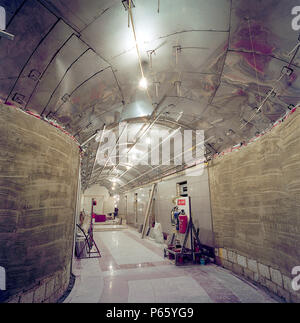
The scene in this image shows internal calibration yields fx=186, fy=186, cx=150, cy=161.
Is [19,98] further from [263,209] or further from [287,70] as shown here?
[263,209]

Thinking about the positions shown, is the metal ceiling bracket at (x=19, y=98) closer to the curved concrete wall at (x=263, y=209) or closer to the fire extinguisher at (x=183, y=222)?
the curved concrete wall at (x=263, y=209)

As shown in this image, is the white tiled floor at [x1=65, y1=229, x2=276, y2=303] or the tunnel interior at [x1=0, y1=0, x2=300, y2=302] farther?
the white tiled floor at [x1=65, y1=229, x2=276, y2=303]

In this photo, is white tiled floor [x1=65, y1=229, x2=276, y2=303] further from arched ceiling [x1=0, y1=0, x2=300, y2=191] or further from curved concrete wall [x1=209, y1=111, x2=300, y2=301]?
arched ceiling [x1=0, y1=0, x2=300, y2=191]

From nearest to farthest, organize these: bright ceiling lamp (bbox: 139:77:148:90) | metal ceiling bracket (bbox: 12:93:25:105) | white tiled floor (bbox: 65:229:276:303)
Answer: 1. metal ceiling bracket (bbox: 12:93:25:105)
2. white tiled floor (bbox: 65:229:276:303)
3. bright ceiling lamp (bbox: 139:77:148:90)

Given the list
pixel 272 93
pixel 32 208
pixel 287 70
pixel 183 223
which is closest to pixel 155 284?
pixel 183 223

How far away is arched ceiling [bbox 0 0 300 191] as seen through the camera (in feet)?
10.9

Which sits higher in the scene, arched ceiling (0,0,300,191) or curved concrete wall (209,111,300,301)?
arched ceiling (0,0,300,191)

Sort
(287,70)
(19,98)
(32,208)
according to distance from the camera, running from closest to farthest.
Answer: (32,208)
(19,98)
(287,70)

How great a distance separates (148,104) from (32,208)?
471 cm

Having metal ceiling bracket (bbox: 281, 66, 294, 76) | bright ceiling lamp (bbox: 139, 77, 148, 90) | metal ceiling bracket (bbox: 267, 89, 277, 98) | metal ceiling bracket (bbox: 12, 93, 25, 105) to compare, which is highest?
bright ceiling lamp (bbox: 139, 77, 148, 90)

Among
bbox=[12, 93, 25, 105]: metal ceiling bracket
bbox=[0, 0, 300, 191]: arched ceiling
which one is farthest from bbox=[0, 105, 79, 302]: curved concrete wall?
bbox=[0, 0, 300, 191]: arched ceiling

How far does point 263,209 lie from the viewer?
4.96 meters

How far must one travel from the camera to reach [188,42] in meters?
4.21

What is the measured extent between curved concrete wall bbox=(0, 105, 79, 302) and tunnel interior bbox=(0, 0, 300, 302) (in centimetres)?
2
